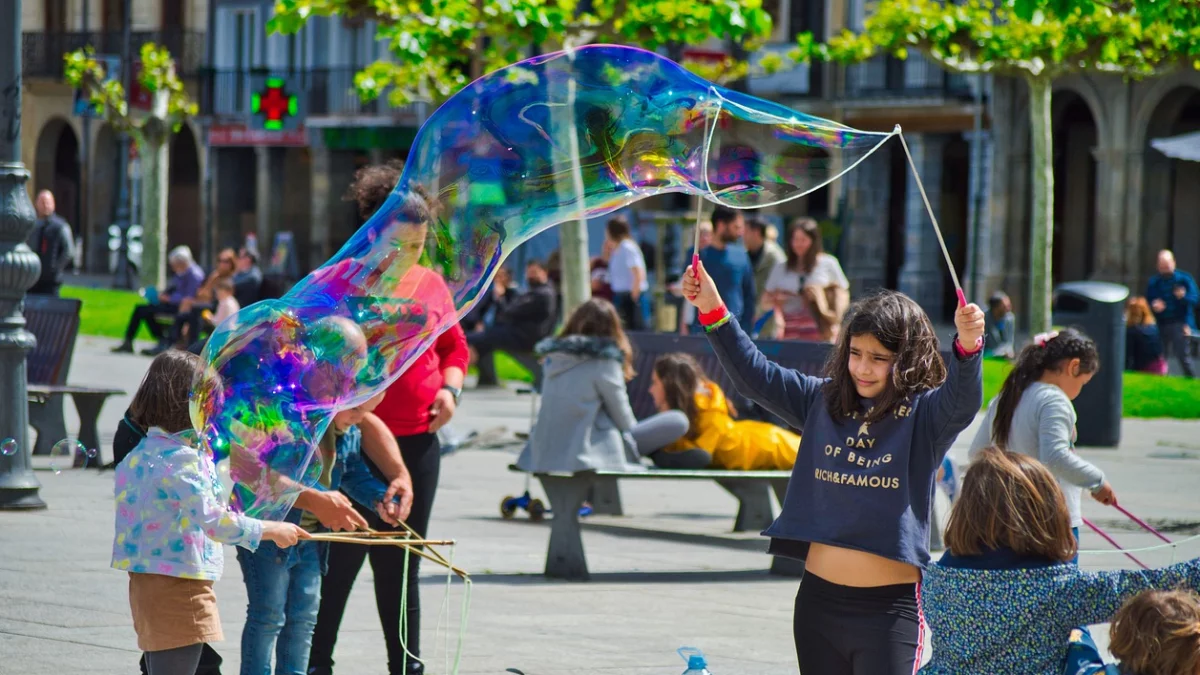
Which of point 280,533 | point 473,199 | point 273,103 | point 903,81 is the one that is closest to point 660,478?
point 473,199

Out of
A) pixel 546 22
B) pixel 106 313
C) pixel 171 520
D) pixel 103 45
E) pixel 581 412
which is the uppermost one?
pixel 103 45

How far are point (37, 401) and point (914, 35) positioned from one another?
1156 cm

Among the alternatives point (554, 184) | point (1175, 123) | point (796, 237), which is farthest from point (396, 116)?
point (554, 184)

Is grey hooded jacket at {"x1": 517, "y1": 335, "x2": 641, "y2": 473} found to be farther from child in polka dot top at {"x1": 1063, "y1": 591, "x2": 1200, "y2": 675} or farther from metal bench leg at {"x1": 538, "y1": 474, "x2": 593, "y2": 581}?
child in polka dot top at {"x1": 1063, "y1": 591, "x2": 1200, "y2": 675}

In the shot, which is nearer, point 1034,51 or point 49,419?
point 49,419

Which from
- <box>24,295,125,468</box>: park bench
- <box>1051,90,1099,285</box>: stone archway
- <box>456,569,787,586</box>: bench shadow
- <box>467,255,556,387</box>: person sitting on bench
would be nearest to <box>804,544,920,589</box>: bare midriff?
<box>456,569,787,586</box>: bench shadow

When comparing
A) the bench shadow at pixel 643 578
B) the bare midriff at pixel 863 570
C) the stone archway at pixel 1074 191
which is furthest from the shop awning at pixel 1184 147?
the bare midriff at pixel 863 570

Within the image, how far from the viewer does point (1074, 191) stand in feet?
100.0

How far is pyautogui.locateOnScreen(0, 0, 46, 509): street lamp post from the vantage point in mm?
8750

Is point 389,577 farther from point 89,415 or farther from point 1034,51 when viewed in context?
point 1034,51

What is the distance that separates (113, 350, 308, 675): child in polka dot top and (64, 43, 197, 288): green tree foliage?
27.1 meters

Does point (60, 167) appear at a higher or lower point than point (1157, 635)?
higher

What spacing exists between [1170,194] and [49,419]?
70.5ft

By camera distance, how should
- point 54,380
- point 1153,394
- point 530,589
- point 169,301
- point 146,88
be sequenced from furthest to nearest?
point 146,88, point 169,301, point 1153,394, point 54,380, point 530,589
